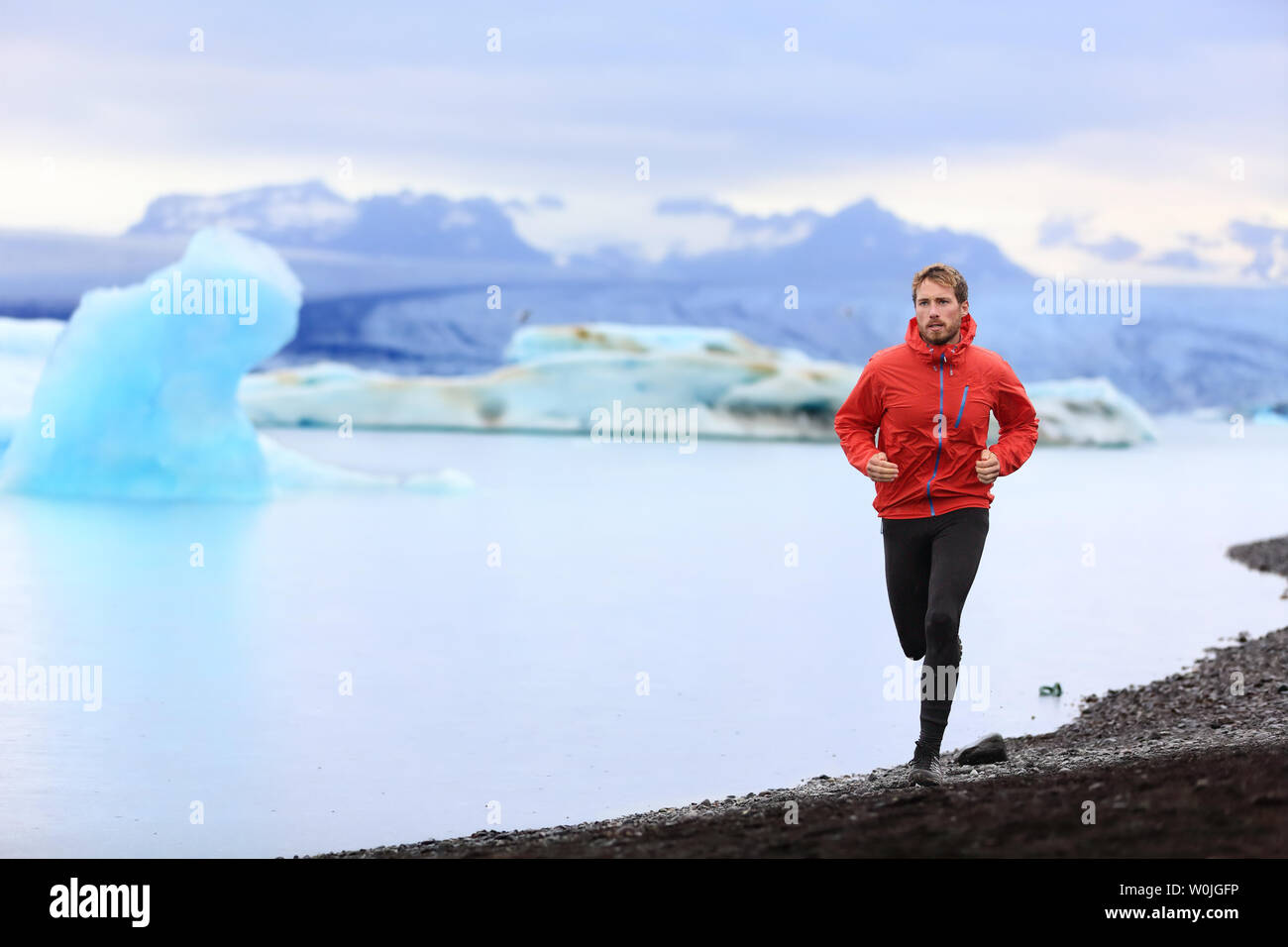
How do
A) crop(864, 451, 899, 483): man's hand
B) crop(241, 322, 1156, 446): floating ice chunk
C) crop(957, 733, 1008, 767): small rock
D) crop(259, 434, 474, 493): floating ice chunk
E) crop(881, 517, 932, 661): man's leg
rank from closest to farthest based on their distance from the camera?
crop(864, 451, 899, 483): man's hand < crop(881, 517, 932, 661): man's leg < crop(957, 733, 1008, 767): small rock < crop(259, 434, 474, 493): floating ice chunk < crop(241, 322, 1156, 446): floating ice chunk

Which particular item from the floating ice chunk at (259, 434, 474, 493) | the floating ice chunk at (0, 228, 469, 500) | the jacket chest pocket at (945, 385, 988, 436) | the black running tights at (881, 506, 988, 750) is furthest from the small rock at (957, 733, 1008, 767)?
the floating ice chunk at (259, 434, 474, 493)

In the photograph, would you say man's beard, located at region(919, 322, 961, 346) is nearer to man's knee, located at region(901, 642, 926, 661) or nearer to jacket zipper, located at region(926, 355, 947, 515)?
jacket zipper, located at region(926, 355, 947, 515)

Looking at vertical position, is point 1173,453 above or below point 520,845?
above

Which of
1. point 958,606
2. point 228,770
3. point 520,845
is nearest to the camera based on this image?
point 520,845

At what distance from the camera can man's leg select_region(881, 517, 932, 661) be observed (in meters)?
5.10

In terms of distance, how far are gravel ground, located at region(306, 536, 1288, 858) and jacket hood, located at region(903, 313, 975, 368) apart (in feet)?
4.50

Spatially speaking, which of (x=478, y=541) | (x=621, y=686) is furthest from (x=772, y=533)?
(x=621, y=686)

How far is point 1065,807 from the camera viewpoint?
4.09 m

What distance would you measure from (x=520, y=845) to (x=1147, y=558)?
45.6ft

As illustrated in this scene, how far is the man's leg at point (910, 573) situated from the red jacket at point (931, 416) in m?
0.05

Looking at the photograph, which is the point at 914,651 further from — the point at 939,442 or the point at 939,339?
the point at 939,339

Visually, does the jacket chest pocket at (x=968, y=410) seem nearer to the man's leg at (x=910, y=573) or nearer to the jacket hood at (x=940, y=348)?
the jacket hood at (x=940, y=348)
